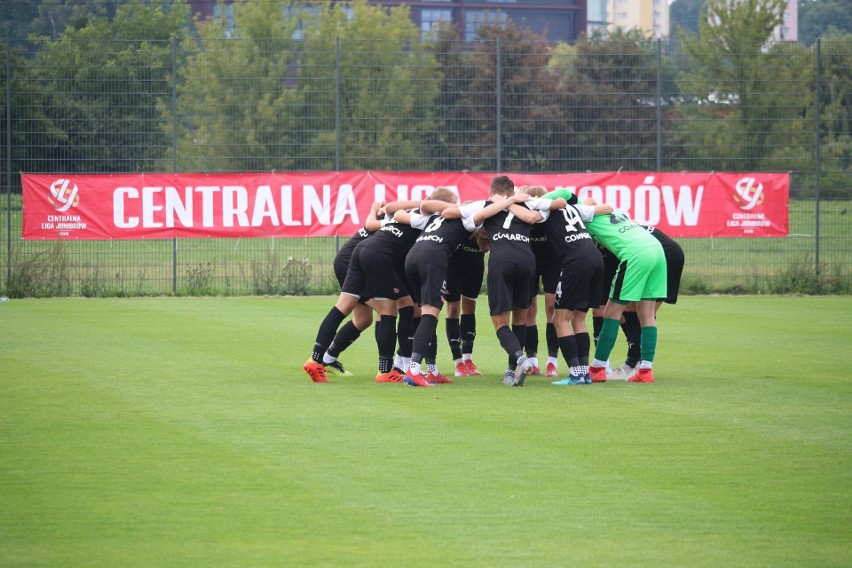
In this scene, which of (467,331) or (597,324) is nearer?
(467,331)

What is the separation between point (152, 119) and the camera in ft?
77.5

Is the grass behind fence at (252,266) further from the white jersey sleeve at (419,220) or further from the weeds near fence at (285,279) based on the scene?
the white jersey sleeve at (419,220)

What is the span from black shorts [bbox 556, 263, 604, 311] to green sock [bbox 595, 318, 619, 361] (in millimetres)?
314

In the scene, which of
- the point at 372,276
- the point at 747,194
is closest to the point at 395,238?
the point at 372,276

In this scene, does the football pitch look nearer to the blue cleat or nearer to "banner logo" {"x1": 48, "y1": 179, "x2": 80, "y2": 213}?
the blue cleat

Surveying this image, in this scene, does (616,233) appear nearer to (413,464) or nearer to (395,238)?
(395,238)

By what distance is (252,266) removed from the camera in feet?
76.2

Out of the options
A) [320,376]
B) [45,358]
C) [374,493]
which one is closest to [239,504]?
[374,493]

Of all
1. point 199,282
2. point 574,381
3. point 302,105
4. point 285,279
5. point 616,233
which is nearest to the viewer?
point 574,381

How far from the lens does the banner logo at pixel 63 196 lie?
22.5m

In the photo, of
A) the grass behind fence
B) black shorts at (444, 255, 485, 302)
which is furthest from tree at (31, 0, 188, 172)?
black shorts at (444, 255, 485, 302)

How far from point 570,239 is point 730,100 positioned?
51.1 ft

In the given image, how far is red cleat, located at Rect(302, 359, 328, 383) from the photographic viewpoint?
11.6 meters

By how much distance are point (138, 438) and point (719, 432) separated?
4197 millimetres
